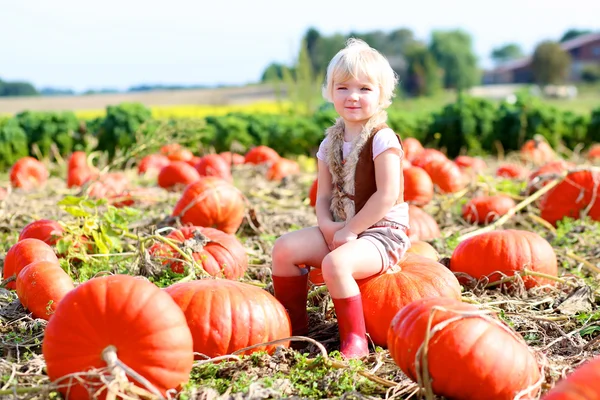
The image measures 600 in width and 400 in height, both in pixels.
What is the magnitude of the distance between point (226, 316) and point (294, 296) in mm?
543

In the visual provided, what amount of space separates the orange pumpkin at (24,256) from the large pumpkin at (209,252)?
2.09 feet

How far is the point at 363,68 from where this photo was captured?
11.3 feet

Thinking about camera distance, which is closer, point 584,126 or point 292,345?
point 292,345

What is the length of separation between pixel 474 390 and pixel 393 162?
1.27m

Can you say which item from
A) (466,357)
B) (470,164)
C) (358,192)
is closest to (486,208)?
(470,164)

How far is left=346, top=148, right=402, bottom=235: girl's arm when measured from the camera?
11.3 feet

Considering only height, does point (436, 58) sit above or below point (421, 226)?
above

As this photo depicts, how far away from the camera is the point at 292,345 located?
3.44 metres

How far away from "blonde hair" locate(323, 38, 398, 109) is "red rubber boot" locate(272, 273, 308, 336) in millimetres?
982

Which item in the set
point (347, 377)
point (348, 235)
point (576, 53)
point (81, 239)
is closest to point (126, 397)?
point (347, 377)

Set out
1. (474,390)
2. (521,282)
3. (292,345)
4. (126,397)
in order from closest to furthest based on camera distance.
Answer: (126,397)
(474,390)
(292,345)
(521,282)

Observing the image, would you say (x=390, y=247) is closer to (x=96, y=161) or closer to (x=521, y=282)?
(x=521, y=282)

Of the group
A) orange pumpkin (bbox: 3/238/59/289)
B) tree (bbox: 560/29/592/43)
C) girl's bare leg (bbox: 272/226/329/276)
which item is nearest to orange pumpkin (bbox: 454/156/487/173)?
girl's bare leg (bbox: 272/226/329/276)

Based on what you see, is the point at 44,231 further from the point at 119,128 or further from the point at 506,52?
the point at 506,52
